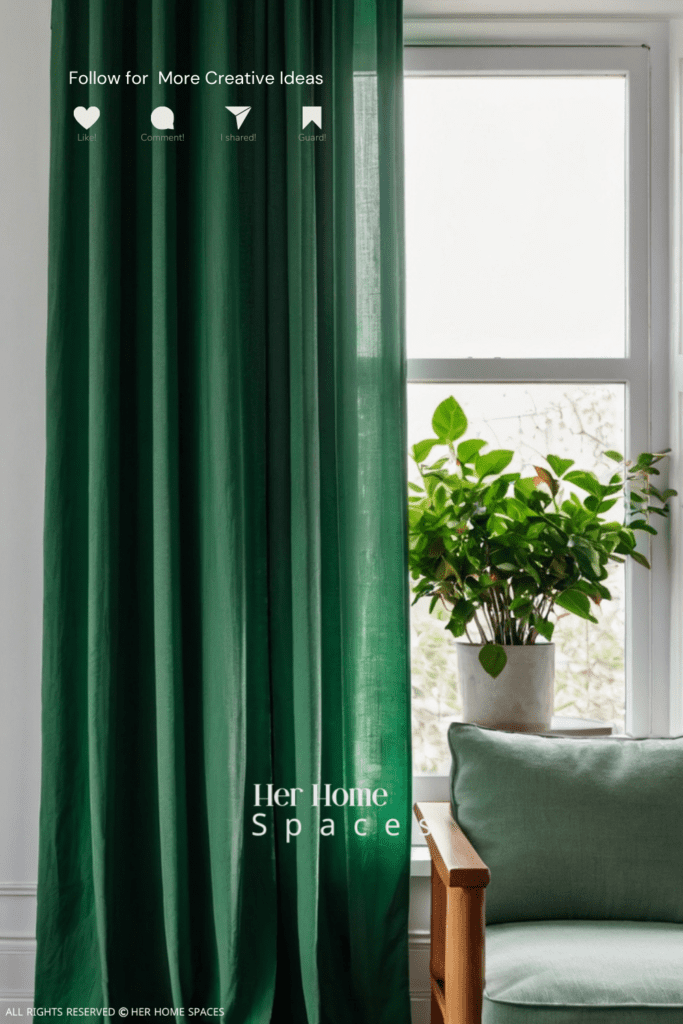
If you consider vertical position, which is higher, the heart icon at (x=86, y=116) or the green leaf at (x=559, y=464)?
the heart icon at (x=86, y=116)

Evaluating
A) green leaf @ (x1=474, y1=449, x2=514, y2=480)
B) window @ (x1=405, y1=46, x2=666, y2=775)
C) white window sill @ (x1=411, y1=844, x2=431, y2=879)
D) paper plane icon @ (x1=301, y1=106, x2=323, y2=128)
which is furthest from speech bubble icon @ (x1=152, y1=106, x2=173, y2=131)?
white window sill @ (x1=411, y1=844, x2=431, y2=879)

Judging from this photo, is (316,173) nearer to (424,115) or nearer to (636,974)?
(424,115)

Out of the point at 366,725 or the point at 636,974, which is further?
the point at 366,725

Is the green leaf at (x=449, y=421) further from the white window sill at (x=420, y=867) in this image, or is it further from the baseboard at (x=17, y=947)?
the baseboard at (x=17, y=947)

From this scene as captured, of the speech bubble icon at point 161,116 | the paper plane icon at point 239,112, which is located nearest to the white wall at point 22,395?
the speech bubble icon at point 161,116

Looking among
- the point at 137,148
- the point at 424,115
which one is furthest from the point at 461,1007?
the point at 424,115

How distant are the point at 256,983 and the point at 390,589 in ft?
2.88

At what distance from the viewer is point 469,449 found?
6.29 feet

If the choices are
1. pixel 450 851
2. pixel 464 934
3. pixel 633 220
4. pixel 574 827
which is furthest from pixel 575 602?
pixel 633 220

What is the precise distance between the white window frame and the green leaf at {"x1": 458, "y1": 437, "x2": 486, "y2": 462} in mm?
224

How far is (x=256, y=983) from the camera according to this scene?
1767mm

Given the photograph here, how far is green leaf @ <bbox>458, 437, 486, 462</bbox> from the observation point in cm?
191

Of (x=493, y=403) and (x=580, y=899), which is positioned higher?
(x=493, y=403)

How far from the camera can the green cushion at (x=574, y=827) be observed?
1586mm
